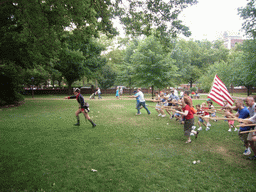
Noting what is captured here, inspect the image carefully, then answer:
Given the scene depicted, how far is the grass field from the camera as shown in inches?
171

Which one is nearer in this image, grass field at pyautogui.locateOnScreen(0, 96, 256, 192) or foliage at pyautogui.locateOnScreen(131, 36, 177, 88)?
grass field at pyautogui.locateOnScreen(0, 96, 256, 192)

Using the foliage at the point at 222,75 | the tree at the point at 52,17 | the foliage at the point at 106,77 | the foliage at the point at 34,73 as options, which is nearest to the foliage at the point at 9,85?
the foliage at the point at 34,73

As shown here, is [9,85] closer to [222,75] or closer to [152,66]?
[152,66]

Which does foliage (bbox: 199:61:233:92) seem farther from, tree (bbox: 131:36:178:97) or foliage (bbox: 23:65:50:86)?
foliage (bbox: 23:65:50:86)

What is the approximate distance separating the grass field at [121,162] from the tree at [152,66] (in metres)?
18.5

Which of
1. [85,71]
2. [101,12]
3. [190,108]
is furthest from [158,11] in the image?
[85,71]

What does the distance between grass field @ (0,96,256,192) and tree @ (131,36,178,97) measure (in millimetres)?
18483

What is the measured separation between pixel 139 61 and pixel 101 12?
638 inches

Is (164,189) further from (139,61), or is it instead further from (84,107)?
(139,61)

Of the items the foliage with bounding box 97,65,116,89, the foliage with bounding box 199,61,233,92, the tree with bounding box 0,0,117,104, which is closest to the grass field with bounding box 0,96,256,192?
the tree with bounding box 0,0,117,104

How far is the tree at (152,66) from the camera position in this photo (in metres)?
26.6

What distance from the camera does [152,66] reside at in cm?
2684

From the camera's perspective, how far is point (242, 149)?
6836mm

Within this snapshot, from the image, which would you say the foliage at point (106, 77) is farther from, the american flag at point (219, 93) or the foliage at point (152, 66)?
the american flag at point (219, 93)
